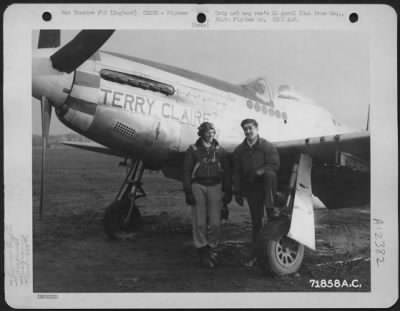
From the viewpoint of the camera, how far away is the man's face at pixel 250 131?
2.21m

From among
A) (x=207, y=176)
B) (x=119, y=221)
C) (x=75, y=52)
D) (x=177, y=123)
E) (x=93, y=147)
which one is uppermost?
(x=75, y=52)

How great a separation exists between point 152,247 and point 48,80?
935mm

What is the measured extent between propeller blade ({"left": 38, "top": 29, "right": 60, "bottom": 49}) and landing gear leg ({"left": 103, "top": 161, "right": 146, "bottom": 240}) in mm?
672

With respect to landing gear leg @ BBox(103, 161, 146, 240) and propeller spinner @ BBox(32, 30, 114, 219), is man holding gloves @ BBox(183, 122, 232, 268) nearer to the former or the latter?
landing gear leg @ BBox(103, 161, 146, 240)

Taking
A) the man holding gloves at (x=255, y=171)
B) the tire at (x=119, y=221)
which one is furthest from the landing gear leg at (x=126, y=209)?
the man holding gloves at (x=255, y=171)

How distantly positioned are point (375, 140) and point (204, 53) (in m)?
0.89

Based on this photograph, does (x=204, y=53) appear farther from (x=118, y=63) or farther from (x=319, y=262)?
(x=319, y=262)

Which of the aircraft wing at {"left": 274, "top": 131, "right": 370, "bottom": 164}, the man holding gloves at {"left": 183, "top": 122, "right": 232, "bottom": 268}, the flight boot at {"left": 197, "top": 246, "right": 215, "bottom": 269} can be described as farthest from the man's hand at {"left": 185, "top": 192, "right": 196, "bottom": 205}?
the aircraft wing at {"left": 274, "top": 131, "right": 370, "bottom": 164}

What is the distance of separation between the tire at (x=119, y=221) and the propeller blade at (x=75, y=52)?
736 millimetres

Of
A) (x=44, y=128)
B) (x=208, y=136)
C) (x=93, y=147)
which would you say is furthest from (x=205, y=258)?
(x=44, y=128)

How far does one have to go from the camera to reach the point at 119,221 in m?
2.37

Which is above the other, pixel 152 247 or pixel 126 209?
pixel 126 209

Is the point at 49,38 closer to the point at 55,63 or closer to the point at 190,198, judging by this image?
the point at 55,63

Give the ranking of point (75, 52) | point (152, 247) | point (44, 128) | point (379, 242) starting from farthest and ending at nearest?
point (152, 247) < point (379, 242) < point (44, 128) < point (75, 52)
